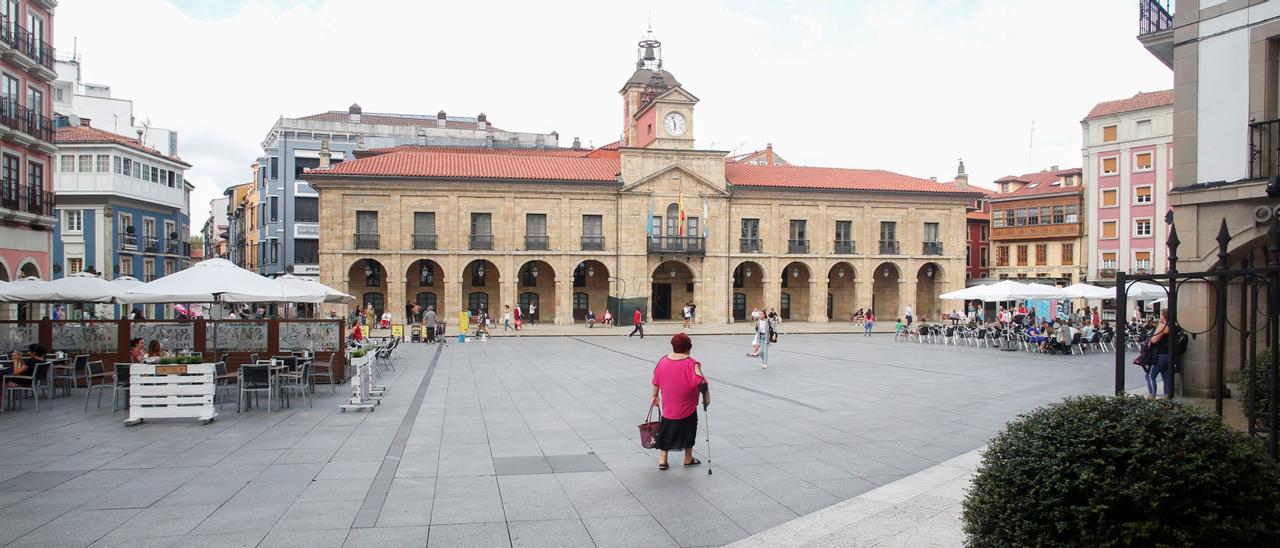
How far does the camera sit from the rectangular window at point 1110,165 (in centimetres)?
4638

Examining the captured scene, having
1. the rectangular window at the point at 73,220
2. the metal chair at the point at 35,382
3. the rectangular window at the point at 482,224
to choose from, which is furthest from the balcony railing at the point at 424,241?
the metal chair at the point at 35,382

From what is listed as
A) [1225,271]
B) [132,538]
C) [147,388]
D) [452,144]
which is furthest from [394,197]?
[1225,271]

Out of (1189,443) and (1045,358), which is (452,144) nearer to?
(1045,358)

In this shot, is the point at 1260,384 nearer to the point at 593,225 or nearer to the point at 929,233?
the point at 593,225

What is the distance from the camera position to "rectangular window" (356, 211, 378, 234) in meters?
40.4

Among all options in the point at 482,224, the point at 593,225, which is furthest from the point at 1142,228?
the point at 482,224

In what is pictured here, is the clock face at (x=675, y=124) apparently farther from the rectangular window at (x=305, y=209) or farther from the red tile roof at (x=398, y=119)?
the red tile roof at (x=398, y=119)

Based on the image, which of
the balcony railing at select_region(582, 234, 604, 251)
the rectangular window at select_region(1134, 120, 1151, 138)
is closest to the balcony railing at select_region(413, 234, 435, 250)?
the balcony railing at select_region(582, 234, 604, 251)

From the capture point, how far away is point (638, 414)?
36.8 ft

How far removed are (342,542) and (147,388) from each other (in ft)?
21.7

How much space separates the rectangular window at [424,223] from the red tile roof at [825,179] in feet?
56.6

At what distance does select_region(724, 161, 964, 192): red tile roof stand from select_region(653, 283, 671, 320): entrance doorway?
7.88 metres

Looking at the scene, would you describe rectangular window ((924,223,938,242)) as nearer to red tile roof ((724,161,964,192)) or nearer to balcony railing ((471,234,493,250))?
red tile roof ((724,161,964,192))

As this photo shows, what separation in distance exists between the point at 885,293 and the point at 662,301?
15242 mm
